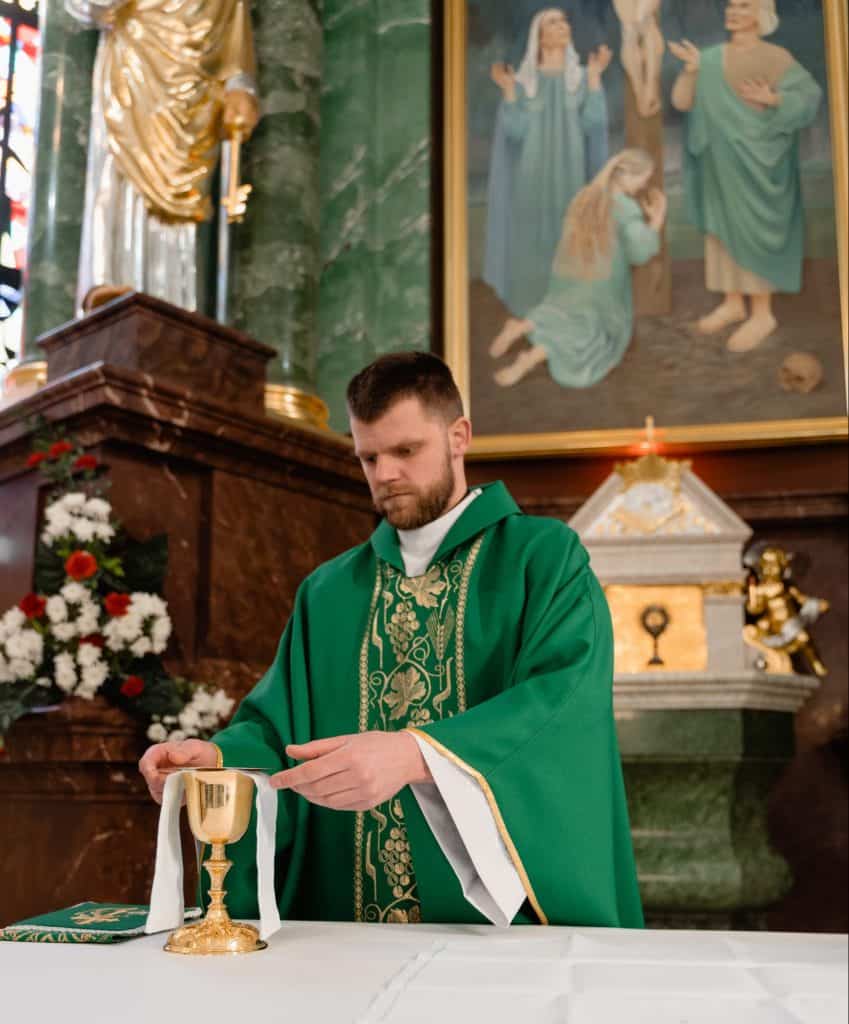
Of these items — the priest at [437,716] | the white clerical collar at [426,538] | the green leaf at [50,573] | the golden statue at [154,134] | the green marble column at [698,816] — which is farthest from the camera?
the golden statue at [154,134]

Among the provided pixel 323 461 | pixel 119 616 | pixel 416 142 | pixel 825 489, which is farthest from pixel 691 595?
pixel 416 142

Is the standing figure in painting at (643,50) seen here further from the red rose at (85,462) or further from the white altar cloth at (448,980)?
the white altar cloth at (448,980)

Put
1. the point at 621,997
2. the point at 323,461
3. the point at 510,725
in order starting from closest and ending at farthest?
1. the point at 621,997
2. the point at 510,725
3. the point at 323,461

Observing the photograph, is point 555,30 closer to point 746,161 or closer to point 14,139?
point 746,161

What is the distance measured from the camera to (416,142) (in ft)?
23.3

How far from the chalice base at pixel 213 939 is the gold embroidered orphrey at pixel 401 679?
0.62 metres

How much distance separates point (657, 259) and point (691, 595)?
2.30m

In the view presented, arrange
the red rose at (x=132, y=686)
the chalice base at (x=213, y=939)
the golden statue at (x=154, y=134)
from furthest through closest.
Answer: the golden statue at (x=154, y=134) → the red rose at (x=132, y=686) → the chalice base at (x=213, y=939)

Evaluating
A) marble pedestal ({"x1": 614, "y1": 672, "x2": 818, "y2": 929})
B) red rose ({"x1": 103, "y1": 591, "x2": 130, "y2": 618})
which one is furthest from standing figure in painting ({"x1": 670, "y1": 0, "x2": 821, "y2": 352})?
red rose ({"x1": 103, "y1": 591, "x2": 130, "y2": 618})

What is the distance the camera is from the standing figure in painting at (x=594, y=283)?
21.2 ft

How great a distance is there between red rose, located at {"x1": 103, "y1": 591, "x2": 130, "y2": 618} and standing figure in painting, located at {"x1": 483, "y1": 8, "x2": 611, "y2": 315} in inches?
132

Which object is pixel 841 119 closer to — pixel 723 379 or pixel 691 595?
pixel 723 379

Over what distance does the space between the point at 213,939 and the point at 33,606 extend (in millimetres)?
2655

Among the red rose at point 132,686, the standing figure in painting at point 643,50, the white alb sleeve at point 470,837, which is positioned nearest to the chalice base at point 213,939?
the white alb sleeve at point 470,837
